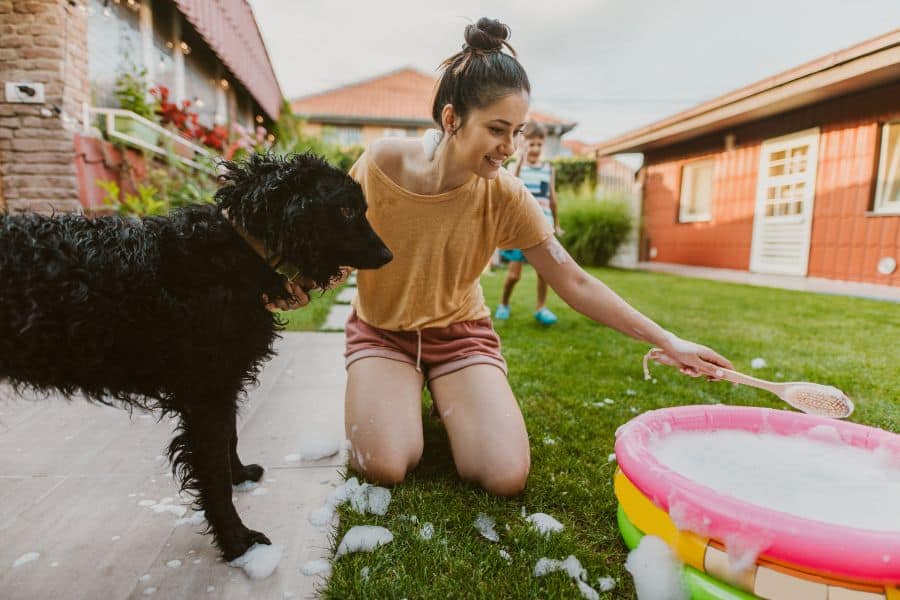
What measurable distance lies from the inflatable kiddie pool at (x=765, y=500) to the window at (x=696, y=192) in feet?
34.9

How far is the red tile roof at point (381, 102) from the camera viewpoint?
24.1 m

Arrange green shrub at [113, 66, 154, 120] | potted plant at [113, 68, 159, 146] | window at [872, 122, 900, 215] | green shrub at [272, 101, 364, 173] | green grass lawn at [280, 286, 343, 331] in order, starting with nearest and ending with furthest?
green grass lawn at [280, 286, 343, 331] < potted plant at [113, 68, 159, 146] < green shrub at [113, 66, 154, 120] < window at [872, 122, 900, 215] < green shrub at [272, 101, 364, 173]

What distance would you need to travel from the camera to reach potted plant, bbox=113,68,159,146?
5.22 metres

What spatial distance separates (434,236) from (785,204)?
9617 millimetres

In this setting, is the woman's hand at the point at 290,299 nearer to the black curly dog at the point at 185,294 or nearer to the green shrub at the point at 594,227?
the black curly dog at the point at 185,294

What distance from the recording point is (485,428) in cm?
196

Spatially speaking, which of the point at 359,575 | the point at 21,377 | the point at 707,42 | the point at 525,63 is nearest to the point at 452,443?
the point at 359,575

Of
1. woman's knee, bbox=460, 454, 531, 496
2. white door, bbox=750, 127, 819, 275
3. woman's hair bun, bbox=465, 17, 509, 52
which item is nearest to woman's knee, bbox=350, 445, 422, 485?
woman's knee, bbox=460, 454, 531, 496

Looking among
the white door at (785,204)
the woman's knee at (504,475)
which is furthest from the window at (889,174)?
the woman's knee at (504,475)

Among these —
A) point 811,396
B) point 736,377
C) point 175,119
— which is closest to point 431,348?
point 736,377

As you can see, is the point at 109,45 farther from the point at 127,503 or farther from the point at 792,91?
the point at 792,91

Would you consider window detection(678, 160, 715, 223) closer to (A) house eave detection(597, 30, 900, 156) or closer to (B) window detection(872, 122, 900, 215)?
(A) house eave detection(597, 30, 900, 156)

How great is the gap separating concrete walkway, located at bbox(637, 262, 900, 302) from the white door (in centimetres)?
33

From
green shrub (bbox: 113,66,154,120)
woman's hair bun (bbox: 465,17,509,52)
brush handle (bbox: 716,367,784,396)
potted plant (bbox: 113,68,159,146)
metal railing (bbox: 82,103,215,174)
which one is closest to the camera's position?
brush handle (bbox: 716,367,784,396)
